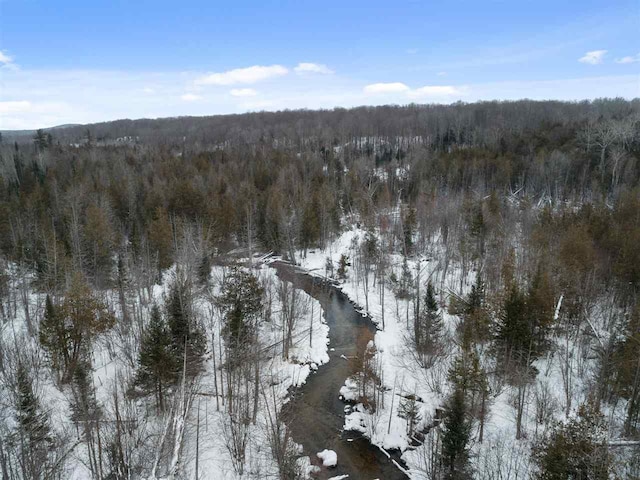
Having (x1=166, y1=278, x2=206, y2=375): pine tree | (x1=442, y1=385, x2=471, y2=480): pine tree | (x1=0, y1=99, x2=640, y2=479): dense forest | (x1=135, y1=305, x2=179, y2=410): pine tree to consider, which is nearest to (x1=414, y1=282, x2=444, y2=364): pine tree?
(x1=0, y1=99, x2=640, y2=479): dense forest

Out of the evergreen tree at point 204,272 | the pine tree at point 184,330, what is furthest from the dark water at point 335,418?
the evergreen tree at point 204,272

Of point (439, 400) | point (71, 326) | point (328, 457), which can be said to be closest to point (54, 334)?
point (71, 326)

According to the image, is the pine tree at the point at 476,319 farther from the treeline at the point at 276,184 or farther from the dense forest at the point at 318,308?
the treeline at the point at 276,184

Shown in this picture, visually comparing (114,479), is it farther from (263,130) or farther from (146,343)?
(263,130)

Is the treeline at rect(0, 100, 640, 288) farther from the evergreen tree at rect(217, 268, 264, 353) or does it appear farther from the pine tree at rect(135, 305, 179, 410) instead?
the pine tree at rect(135, 305, 179, 410)

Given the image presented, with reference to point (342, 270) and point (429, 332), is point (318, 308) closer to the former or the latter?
point (342, 270)

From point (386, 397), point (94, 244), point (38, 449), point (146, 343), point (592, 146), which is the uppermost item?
point (592, 146)

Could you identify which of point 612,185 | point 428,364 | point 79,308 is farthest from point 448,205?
point 79,308
